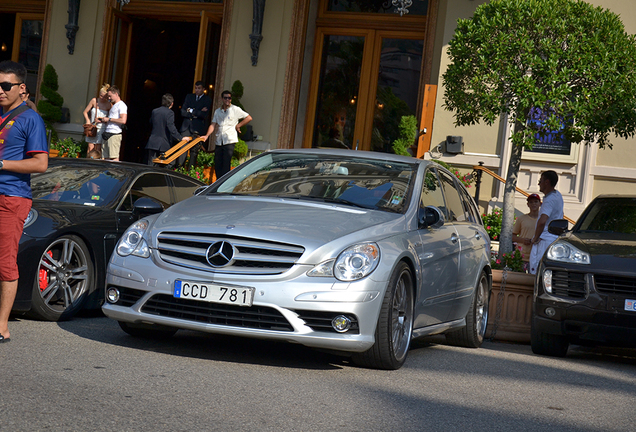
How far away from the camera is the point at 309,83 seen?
16797mm

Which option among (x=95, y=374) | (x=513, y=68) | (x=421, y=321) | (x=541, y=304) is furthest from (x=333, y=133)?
(x=95, y=374)

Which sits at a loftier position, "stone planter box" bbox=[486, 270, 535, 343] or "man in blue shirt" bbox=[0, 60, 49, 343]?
"man in blue shirt" bbox=[0, 60, 49, 343]

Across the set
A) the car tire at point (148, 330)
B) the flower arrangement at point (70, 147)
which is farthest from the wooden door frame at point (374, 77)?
the car tire at point (148, 330)

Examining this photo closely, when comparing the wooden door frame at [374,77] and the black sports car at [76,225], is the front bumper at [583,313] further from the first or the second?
the wooden door frame at [374,77]

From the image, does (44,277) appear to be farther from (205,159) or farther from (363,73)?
(363,73)

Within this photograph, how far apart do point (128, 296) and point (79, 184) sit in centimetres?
239

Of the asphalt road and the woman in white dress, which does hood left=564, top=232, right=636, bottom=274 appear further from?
the woman in white dress

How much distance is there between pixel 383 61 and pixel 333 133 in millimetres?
1747

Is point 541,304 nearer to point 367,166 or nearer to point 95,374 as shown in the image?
point 367,166

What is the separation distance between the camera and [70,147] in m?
16.7

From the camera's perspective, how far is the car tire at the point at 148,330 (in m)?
5.79

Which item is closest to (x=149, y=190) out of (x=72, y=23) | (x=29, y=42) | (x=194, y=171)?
(x=194, y=171)

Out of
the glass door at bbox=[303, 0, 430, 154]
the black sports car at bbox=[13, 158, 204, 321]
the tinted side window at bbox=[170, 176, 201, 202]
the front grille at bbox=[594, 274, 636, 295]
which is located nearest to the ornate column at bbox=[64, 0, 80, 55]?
the glass door at bbox=[303, 0, 430, 154]

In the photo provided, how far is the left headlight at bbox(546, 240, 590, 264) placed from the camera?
7164 millimetres
